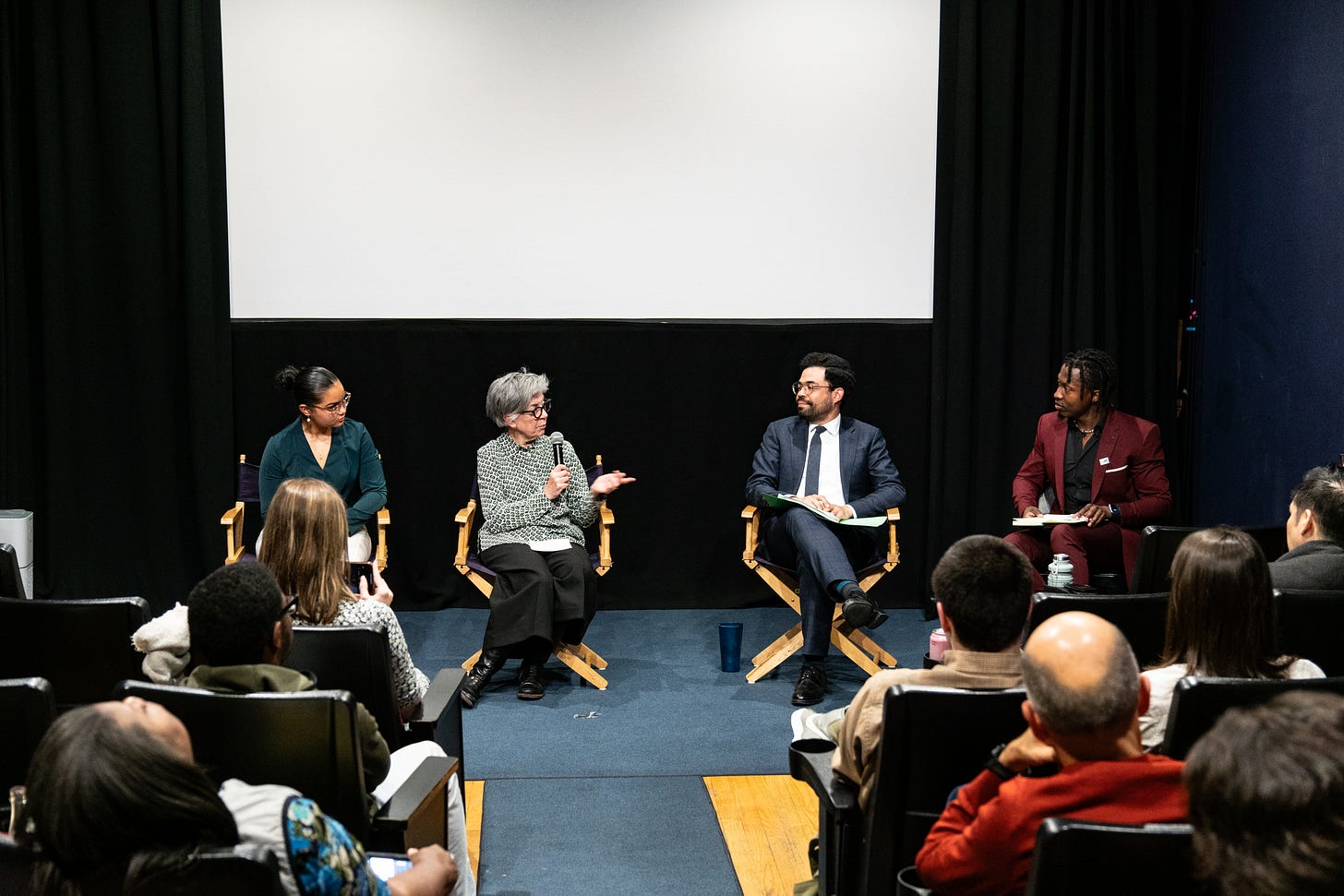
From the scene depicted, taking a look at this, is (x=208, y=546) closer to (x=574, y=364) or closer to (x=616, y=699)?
(x=574, y=364)

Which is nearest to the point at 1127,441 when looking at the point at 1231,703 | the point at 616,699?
the point at 616,699

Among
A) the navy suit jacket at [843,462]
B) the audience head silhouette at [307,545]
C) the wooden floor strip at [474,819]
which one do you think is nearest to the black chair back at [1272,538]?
the navy suit jacket at [843,462]

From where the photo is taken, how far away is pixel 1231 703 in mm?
2260

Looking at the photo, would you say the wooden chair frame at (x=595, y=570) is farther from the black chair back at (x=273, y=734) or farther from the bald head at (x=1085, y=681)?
the bald head at (x=1085, y=681)

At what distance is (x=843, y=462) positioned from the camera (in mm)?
5469

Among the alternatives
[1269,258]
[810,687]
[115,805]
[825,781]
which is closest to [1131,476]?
[1269,258]

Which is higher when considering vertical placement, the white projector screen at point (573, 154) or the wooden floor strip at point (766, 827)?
the white projector screen at point (573, 154)

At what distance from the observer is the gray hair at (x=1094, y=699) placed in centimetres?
189

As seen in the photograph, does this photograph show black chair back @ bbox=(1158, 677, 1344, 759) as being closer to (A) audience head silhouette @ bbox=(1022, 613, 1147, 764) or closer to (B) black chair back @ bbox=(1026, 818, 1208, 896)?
(A) audience head silhouette @ bbox=(1022, 613, 1147, 764)

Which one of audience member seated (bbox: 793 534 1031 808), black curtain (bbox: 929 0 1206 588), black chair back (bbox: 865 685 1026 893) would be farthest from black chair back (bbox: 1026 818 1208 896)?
black curtain (bbox: 929 0 1206 588)

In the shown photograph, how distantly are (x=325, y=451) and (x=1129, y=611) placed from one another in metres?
3.41

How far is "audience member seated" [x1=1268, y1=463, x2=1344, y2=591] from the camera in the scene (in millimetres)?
3305

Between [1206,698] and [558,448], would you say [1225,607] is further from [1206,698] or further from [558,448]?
[558,448]

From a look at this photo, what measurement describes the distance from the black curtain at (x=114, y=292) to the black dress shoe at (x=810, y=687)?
292 centimetres
